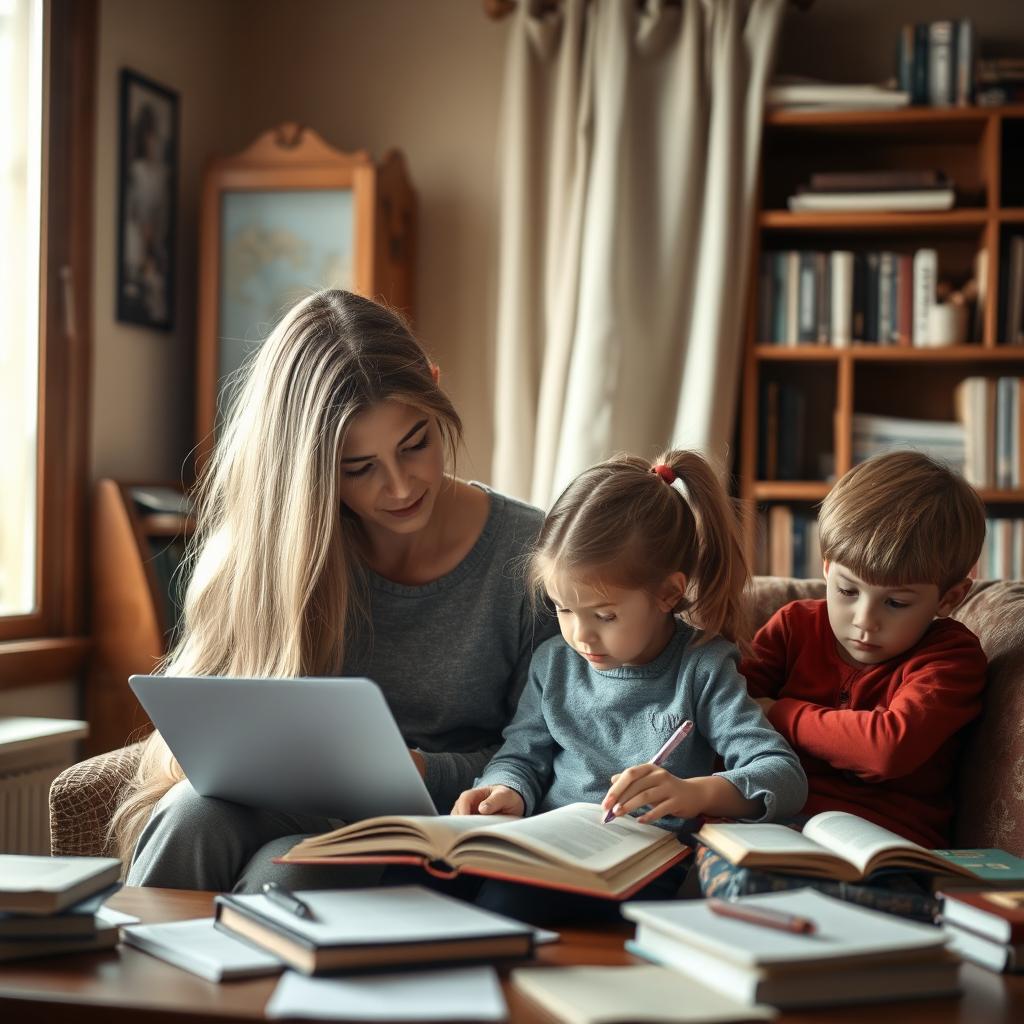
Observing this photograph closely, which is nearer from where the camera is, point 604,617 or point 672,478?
point 604,617

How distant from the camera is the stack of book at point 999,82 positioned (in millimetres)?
3061

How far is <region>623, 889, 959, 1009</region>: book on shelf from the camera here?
941mm

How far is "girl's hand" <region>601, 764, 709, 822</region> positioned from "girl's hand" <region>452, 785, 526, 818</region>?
169mm

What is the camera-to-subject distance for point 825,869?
1.16 meters

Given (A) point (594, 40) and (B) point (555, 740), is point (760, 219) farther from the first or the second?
(B) point (555, 740)

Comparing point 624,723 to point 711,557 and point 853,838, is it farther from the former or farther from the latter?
point 853,838

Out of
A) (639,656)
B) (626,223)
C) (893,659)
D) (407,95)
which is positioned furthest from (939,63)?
(639,656)

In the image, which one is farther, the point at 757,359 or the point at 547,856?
the point at 757,359

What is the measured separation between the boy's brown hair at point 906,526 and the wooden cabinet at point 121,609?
170 cm

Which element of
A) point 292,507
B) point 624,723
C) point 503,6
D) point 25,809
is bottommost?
point 25,809

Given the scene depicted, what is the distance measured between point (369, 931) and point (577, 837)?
0.25m

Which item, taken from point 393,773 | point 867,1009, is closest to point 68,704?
point 393,773

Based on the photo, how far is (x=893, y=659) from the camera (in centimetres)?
158

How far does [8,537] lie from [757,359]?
5.85 feet
